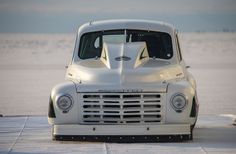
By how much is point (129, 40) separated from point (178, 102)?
2.16 metres

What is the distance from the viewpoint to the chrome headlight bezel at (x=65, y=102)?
16.9 meters

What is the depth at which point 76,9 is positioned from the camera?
161m

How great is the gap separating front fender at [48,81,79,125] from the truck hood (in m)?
0.13

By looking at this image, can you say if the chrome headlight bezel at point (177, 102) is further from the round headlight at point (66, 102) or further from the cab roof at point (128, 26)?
the cab roof at point (128, 26)

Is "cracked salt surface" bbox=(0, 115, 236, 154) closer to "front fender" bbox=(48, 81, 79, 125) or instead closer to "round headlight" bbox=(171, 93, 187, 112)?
"front fender" bbox=(48, 81, 79, 125)

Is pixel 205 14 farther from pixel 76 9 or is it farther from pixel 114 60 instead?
pixel 114 60

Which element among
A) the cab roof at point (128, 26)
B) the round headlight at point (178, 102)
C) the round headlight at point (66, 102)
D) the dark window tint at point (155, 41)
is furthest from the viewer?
the cab roof at point (128, 26)

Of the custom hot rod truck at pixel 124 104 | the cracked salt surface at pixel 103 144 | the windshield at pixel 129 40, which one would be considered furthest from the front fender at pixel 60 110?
the windshield at pixel 129 40

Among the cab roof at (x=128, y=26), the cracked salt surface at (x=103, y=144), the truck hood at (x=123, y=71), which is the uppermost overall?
the cab roof at (x=128, y=26)

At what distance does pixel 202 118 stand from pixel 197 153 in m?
5.77

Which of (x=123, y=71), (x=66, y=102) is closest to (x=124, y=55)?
(x=123, y=71)

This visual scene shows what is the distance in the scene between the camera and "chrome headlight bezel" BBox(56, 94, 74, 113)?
16.9 metres

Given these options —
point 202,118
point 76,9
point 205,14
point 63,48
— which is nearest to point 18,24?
point 76,9

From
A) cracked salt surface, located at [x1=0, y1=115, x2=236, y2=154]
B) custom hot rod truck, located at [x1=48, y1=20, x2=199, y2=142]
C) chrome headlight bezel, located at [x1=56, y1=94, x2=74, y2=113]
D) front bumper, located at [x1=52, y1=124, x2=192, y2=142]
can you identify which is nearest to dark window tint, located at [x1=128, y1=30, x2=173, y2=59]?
custom hot rod truck, located at [x1=48, y1=20, x2=199, y2=142]
